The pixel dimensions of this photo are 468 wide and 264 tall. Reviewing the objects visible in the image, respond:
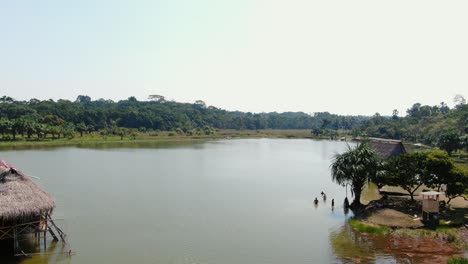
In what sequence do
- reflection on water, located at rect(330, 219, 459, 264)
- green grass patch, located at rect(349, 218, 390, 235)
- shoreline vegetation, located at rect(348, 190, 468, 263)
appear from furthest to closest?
green grass patch, located at rect(349, 218, 390, 235) < shoreline vegetation, located at rect(348, 190, 468, 263) < reflection on water, located at rect(330, 219, 459, 264)

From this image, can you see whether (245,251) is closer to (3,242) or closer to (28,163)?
(3,242)

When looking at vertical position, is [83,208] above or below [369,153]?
below

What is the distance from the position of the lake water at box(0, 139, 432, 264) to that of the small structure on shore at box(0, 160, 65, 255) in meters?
1.99

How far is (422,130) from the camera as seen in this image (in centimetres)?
11988

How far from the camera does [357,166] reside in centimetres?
3644

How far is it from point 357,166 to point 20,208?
2728 cm

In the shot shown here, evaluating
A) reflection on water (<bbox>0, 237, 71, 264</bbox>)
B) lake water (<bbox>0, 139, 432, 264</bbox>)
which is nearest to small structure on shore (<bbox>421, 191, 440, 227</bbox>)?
lake water (<bbox>0, 139, 432, 264</bbox>)

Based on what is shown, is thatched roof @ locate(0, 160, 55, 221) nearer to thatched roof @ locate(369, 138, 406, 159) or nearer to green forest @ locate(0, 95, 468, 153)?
thatched roof @ locate(369, 138, 406, 159)

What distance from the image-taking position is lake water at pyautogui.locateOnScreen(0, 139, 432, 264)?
26469mm

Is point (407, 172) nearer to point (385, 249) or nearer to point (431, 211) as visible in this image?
point (431, 211)

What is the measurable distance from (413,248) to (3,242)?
27243mm

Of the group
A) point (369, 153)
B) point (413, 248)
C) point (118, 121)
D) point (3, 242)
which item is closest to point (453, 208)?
point (369, 153)

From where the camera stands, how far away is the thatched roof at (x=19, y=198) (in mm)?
23797

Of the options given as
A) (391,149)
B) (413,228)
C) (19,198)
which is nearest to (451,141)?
(391,149)
